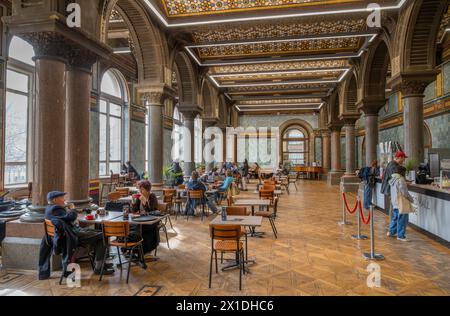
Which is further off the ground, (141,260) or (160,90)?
(160,90)

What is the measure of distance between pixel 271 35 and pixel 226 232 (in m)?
7.74

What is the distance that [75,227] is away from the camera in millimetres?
4129

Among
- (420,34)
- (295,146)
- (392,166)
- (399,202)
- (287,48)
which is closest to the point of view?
(399,202)

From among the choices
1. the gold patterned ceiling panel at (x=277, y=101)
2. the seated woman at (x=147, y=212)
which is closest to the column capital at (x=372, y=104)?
the gold patterned ceiling panel at (x=277, y=101)

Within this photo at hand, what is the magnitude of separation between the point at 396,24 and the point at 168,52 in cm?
639

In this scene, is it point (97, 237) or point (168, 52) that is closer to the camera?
point (97, 237)

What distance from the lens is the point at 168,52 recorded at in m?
9.27

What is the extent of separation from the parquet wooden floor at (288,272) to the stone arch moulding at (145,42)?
16.4 feet

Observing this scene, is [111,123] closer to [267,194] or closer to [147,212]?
[267,194]

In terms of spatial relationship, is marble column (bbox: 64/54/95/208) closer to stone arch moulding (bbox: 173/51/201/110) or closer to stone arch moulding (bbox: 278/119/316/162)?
stone arch moulding (bbox: 173/51/201/110)

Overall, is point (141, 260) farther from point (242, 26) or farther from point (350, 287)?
point (242, 26)

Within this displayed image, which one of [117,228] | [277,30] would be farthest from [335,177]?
[117,228]

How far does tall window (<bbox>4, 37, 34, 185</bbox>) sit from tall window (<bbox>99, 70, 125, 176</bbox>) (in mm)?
3360

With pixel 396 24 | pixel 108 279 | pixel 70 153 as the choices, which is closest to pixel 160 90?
pixel 70 153
